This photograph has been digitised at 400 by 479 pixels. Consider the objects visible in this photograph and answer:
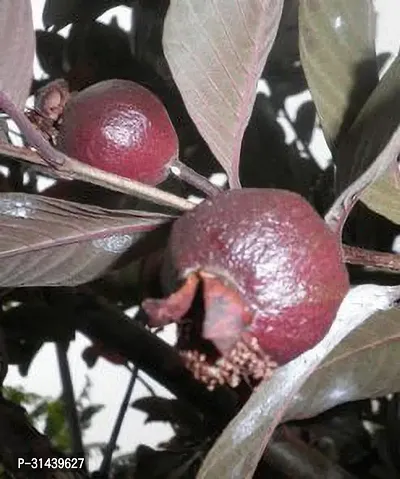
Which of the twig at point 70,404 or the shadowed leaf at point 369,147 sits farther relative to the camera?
the twig at point 70,404

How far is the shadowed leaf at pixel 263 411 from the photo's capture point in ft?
1.25

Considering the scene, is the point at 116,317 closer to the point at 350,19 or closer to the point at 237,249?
the point at 350,19

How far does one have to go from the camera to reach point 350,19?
48 centimetres

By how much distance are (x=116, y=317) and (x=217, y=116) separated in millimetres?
363

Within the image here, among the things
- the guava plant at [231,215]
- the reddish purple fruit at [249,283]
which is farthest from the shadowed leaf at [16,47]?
the reddish purple fruit at [249,283]

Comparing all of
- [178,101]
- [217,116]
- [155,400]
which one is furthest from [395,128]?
[155,400]

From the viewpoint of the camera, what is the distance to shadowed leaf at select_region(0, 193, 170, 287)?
0.41 meters

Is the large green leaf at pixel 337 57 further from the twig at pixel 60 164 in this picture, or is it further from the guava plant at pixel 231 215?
the twig at pixel 60 164

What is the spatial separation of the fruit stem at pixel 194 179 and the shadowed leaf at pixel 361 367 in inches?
4.6

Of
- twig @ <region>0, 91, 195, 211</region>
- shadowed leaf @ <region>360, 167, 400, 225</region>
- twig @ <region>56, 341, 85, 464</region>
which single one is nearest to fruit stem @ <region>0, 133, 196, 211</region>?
twig @ <region>0, 91, 195, 211</region>

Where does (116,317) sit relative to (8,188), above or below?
below

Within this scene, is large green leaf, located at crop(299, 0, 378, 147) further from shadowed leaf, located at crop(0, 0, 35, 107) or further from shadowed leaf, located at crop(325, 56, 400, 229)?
shadowed leaf, located at crop(0, 0, 35, 107)

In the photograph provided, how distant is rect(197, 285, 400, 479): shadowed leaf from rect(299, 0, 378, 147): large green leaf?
127 millimetres

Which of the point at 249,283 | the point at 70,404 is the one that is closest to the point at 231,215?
the point at 249,283
